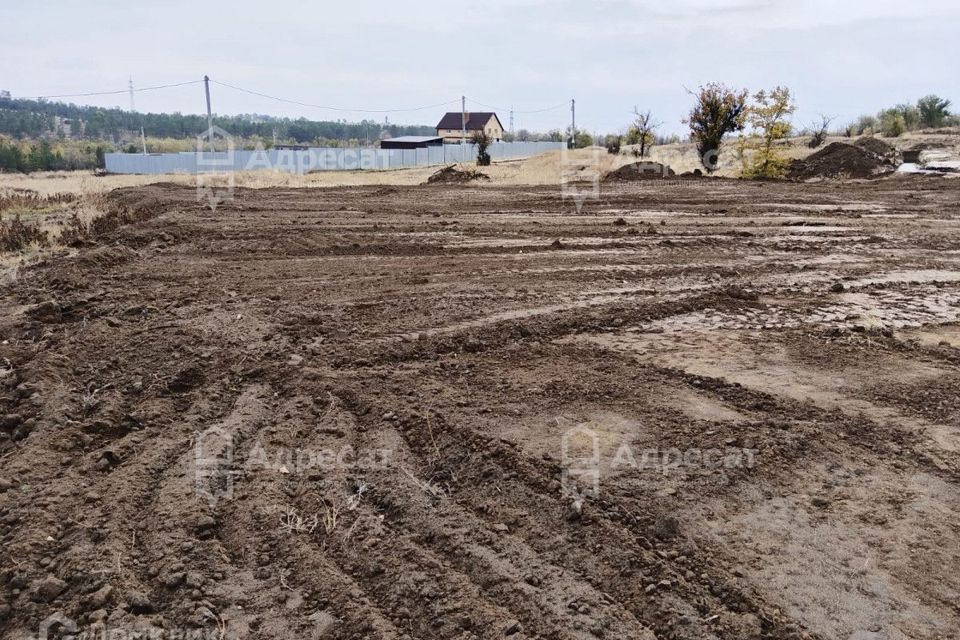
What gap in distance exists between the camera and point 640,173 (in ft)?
84.6

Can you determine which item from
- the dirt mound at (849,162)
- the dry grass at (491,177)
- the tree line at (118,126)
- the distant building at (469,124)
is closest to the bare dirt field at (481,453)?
the dry grass at (491,177)

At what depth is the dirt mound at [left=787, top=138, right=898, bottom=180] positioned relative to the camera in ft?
82.2

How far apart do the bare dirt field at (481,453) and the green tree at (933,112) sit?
41.3 metres

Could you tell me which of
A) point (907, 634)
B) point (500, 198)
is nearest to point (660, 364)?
point (907, 634)

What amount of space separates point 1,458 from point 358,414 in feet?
6.84

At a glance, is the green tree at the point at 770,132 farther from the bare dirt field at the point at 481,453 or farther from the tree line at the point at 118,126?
the tree line at the point at 118,126

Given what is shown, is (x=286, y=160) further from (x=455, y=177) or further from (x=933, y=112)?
(x=933, y=112)

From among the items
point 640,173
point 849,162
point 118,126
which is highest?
point 118,126

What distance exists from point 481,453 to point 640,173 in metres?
23.3

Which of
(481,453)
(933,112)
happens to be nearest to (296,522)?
(481,453)

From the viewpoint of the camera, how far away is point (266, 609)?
2.94 m

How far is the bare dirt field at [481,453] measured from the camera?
295 cm

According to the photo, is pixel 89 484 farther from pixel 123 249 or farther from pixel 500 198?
pixel 500 198

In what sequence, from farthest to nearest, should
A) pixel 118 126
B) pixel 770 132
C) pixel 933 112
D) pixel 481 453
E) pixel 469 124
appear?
pixel 118 126
pixel 469 124
pixel 933 112
pixel 770 132
pixel 481 453
